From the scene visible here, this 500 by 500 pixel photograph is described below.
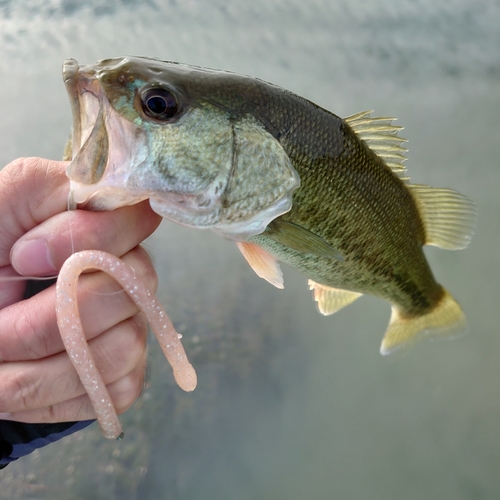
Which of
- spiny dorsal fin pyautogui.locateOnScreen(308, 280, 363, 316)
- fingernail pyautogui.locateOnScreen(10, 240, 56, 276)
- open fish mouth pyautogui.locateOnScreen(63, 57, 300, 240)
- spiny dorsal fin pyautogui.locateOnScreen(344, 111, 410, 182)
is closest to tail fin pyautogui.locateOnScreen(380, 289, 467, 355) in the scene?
spiny dorsal fin pyautogui.locateOnScreen(308, 280, 363, 316)

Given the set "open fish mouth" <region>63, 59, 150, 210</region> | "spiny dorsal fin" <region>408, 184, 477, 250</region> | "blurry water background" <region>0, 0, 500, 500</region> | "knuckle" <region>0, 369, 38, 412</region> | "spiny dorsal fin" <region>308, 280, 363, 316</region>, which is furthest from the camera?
"blurry water background" <region>0, 0, 500, 500</region>

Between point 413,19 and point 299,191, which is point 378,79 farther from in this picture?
point 299,191

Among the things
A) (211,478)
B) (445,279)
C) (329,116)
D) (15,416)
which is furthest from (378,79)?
(15,416)

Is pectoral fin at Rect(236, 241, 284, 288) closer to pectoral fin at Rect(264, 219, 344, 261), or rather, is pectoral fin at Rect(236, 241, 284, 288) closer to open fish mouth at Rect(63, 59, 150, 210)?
pectoral fin at Rect(264, 219, 344, 261)

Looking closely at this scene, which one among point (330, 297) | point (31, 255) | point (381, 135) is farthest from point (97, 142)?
point (330, 297)

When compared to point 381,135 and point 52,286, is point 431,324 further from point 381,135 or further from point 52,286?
point 52,286

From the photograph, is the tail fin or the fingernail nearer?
the fingernail
